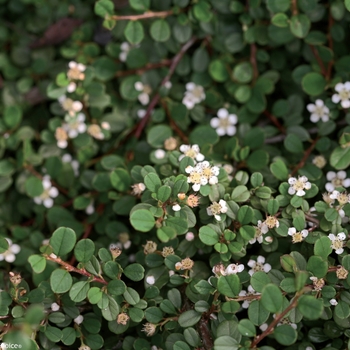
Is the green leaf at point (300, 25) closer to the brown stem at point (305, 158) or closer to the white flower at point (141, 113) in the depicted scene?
the brown stem at point (305, 158)

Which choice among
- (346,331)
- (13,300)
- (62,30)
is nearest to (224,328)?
(346,331)

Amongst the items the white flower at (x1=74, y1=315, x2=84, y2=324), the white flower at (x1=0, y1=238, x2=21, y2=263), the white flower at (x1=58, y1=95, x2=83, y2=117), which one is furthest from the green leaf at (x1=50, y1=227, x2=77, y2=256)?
the white flower at (x1=58, y1=95, x2=83, y2=117)

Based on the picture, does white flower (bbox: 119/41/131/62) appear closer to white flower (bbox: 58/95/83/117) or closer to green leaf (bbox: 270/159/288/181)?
white flower (bbox: 58/95/83/117)

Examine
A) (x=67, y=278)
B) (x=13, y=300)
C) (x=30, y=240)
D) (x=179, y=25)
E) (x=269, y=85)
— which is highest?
(x=179, y=25)

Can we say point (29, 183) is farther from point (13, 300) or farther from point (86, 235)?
point (13, 300)

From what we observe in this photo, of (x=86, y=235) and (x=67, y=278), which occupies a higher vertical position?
(x=67, y=278)

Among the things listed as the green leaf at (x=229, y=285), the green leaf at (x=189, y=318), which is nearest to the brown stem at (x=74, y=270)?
the green leaf at (x=189, y=318)
